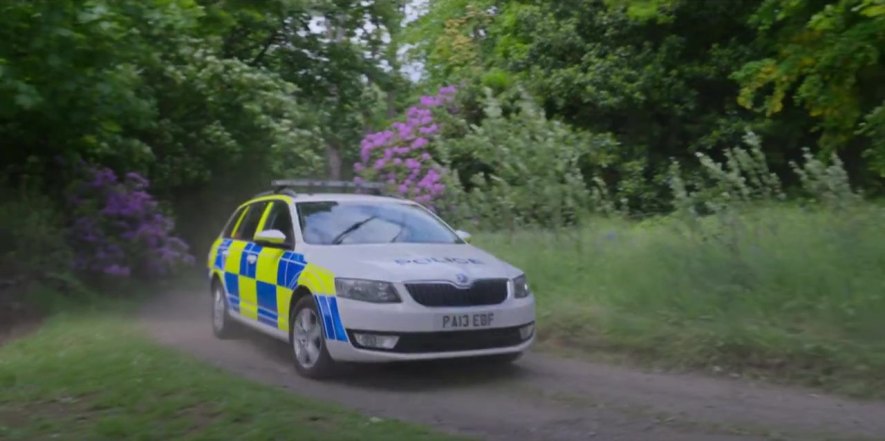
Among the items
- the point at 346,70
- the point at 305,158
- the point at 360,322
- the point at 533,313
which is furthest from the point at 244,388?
the point at 346,70

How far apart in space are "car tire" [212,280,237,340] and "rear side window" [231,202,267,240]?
652mm

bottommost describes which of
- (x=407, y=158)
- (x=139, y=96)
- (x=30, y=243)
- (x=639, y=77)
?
(x=30, y=243)

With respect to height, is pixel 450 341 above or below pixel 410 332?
below

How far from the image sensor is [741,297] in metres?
9.79

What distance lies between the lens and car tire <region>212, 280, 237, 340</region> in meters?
11.6

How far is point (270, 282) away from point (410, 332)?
2041mm

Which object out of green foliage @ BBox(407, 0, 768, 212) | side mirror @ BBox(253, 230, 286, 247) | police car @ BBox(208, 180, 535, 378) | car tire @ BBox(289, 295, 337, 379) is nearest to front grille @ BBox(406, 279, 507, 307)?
police car @ BBox(208, 180, 535, 378)

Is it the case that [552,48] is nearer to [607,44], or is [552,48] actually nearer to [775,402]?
[607,44]

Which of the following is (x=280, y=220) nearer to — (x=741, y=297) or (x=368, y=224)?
(x=368, y=224)

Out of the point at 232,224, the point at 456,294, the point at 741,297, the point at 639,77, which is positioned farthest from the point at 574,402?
the point at 639,77

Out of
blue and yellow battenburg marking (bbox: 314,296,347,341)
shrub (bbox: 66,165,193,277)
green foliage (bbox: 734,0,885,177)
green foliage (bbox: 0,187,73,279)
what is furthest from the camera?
green foliage (bbox: 734,0,885,177)

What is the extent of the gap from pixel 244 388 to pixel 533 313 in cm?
262

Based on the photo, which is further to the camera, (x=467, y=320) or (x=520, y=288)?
(x=520, y=288)

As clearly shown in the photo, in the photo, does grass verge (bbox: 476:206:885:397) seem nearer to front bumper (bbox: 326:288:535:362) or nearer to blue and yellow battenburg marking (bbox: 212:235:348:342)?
front bumper (bbox: 326:288:535:362)
